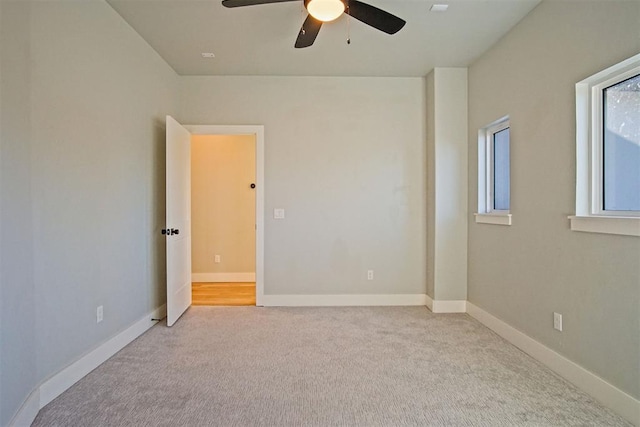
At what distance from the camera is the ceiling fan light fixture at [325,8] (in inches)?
75.0

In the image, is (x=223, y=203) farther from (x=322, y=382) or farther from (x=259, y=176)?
(x=322, y=382)

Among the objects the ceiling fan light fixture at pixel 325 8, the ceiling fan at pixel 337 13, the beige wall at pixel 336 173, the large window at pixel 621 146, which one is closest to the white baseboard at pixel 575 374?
the large window at pixel 621 146

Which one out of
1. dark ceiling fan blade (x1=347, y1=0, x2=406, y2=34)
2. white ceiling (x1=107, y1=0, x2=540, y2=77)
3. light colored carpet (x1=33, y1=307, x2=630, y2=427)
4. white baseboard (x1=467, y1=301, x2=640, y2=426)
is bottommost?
light colored carpet (x1=33, y1=307, x2=630, y2=427)

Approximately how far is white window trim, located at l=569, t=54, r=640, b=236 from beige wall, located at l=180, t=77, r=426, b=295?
1860mm

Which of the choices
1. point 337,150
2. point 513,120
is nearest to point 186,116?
point 337,150

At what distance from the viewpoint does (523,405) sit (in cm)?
193

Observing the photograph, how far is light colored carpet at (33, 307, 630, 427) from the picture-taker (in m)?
1.82

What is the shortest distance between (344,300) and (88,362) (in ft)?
8.17

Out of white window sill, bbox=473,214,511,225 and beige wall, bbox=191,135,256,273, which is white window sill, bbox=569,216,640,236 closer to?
white window sill, bbox=473,214,511,225

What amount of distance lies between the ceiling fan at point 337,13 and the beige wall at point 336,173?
5.23 ft

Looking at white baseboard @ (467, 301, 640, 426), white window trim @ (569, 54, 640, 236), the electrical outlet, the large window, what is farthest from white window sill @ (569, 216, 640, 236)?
white baseboard @ (467, 301, 640, 426)

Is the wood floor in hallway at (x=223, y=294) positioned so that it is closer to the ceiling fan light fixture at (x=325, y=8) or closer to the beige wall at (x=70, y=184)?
the beige wall at (x=70, y=184)

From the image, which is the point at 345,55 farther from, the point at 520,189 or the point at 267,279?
the point at 267,279

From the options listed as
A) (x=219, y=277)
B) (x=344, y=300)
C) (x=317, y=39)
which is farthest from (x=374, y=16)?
(x=219, y=277)
